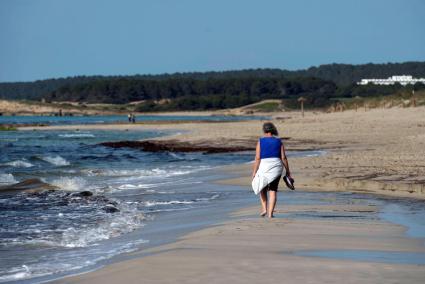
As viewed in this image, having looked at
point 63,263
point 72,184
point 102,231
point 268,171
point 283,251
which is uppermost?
point 268,171

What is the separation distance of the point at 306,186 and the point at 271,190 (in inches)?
216

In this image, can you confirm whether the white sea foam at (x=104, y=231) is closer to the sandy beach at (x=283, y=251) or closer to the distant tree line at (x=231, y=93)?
the sandy beach at (x=283, y=251)

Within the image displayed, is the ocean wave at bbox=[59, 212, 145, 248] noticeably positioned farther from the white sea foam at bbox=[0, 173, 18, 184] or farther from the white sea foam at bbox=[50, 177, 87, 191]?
the white sea foam at bbox=[0, 173, 18, 184]

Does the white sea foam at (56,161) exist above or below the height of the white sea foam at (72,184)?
below

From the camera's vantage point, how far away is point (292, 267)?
23.9 feet

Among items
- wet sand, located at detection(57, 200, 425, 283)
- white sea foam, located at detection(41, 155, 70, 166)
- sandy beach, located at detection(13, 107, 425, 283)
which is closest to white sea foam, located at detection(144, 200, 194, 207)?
sandy beach, located at detection(13, 107, 425, 283)

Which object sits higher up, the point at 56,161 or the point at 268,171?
Answer: the point at 268,171

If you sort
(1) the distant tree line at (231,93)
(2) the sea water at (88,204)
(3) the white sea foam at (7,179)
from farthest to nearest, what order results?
(1) the distant tree line at (231,93), (3) the white sea foam at (7,179), (2) the sea water at (88,204)

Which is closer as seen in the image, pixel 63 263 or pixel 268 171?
pixel 63 263

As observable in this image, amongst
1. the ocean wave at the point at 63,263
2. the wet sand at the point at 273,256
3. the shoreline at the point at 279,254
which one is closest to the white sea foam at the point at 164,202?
the shoreline at the point at 279,254

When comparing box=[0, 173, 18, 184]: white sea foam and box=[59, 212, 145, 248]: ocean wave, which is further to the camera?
box=[0, 173, 18, 184]: white sea foam

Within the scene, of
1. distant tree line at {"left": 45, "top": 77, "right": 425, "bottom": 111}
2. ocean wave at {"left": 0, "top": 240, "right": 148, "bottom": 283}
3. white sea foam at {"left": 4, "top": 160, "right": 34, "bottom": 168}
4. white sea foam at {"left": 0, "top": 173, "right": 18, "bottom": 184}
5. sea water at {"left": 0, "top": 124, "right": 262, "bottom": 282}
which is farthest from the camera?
distant tree line at {"left": 45, "top": 77, "right": 425, "bottom": 111}

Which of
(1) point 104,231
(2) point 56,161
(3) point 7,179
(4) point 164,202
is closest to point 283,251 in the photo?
(1) point 104,231

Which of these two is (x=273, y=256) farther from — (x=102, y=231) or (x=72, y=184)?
(x=72, y=184)
